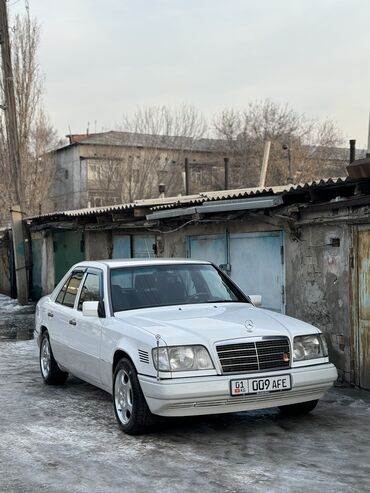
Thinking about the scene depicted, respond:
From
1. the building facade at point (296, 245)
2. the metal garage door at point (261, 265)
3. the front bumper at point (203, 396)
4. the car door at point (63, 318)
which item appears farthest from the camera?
the metal garage door at point (261, 265)

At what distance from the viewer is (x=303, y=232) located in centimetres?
905

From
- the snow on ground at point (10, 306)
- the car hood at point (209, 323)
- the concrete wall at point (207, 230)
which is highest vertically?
the concrete wall at point (207, 230)

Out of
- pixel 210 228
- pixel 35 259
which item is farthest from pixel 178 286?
pixel 35 259

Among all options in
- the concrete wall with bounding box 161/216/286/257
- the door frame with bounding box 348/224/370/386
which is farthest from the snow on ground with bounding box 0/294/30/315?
the door frame with bounding box 348/224/370/386

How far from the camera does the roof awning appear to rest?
8.90 meters

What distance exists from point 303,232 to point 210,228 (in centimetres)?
278

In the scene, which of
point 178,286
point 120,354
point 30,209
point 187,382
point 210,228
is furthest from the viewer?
point 30,209

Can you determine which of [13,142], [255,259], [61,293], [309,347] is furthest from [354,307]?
[13,142]

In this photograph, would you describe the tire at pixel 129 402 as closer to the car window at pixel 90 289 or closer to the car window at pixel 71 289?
the car window at pixel 90 289

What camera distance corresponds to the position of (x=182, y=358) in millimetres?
5418

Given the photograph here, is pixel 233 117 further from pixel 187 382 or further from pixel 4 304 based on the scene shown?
pixel 187 382

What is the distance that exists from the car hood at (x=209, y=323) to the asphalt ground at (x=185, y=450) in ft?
2.87

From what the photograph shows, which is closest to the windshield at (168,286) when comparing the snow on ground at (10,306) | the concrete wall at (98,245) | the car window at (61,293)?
the car window at (61,293)

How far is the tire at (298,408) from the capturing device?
620 centimetres
